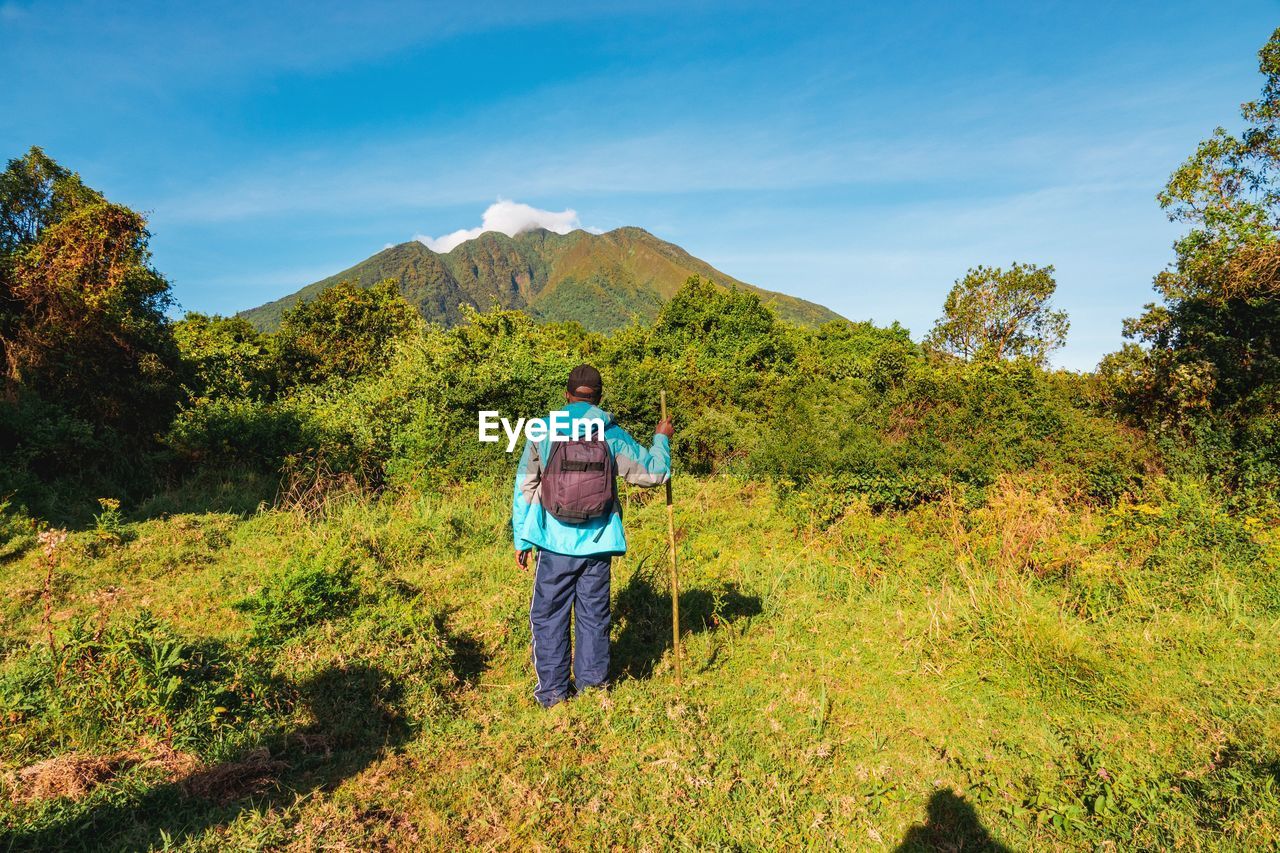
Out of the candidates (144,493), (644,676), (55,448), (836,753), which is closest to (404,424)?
(144,493)

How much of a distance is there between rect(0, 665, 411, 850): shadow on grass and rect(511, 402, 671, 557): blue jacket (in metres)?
1.36

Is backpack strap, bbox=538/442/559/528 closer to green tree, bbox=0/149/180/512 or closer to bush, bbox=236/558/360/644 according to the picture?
bush, bbox=236/558/360/644

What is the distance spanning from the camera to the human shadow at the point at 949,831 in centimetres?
278

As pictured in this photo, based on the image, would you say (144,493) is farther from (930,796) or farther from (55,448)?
(930,796)

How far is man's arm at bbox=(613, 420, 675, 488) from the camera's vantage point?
151 inches

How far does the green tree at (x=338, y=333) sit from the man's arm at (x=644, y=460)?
22.9 metres

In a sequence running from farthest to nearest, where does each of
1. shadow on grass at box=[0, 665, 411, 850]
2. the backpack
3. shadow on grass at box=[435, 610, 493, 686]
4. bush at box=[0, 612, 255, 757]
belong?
shadow on grass at box=[435, 610, 493, 686], the backpack, bush at box=[0, 612, 255, 757], shadow on grass at box=[0, 665, 411, 850]

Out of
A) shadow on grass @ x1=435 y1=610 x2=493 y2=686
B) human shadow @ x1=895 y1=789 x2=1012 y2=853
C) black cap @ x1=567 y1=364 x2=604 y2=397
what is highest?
black cap @ x1=567 y1=364 x2=604 y2=397

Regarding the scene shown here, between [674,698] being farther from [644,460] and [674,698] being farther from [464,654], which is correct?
[464,654]

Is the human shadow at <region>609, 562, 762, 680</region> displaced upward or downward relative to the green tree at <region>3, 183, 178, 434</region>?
downward

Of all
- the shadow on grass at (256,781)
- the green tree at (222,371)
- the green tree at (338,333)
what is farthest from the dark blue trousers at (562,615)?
the green tree at (338,333)

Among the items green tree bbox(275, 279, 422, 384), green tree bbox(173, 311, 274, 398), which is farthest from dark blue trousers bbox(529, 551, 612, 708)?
green tree bbox(275, 279, 422, 384)

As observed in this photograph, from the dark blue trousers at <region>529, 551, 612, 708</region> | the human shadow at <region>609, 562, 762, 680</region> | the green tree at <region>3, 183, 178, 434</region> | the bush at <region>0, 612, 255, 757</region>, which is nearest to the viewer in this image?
the bush at <region>0, 612, 255, 757</region>

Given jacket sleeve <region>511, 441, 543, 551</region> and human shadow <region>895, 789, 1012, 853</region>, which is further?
jacket sleeve <region>511, 441, 543, 551</region>
